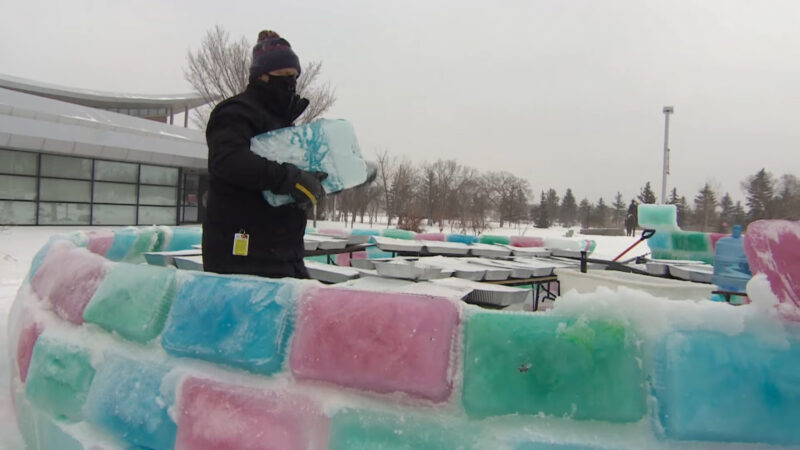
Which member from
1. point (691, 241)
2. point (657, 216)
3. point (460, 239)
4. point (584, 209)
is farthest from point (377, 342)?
point (584, 209)

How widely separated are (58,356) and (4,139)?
16591mm

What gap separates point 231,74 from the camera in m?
19.0

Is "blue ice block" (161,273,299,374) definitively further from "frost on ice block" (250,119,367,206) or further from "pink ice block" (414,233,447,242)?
"pink ice block" (414,233,447,242)

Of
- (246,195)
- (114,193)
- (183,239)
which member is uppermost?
(114,193)

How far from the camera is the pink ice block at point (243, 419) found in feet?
3.79

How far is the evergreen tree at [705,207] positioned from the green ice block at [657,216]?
137ft

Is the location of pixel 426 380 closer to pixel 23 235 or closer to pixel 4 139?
pixel 23 235

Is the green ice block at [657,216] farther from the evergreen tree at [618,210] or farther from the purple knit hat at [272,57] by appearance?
the evergreen tree at [618,210]

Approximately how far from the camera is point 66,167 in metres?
16.1

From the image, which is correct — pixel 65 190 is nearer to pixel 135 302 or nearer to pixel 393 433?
pixel 135 302

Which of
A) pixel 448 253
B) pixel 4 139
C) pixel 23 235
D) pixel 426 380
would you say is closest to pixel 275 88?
pixel 426 380

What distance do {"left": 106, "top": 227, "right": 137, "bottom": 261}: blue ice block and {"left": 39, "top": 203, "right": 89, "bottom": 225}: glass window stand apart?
50.7 ft

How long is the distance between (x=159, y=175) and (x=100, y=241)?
16757mm

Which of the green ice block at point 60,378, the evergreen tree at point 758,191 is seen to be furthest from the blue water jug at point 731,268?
the evergreen tree at point 758,191
